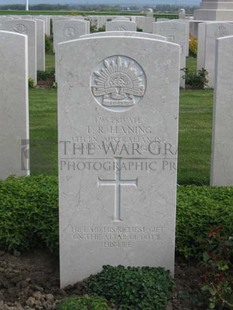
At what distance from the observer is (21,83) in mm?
6055

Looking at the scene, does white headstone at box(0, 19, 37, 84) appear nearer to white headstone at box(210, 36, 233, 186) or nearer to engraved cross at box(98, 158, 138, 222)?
white headstone at box(210, 36, 233, 186)

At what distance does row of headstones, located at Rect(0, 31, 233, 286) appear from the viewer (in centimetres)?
395

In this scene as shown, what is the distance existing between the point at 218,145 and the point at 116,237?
2.07 m

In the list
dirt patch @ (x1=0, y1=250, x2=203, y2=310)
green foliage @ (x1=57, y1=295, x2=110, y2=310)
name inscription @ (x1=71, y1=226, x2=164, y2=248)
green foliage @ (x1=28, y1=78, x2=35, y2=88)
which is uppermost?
green foliage @ (x1=28, y1=78, x2=35, y2=88)

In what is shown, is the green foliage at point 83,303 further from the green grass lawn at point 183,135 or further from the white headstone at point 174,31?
the white headstone at point 174,31

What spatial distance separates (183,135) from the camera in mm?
8250

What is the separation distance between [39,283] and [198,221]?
112cm

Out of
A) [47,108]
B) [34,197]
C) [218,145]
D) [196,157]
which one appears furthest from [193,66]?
[34,197]

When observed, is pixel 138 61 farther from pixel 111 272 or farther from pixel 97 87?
pixel 111 272

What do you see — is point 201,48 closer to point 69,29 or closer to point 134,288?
point 69,29

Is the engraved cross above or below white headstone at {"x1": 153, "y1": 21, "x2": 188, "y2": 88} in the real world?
below

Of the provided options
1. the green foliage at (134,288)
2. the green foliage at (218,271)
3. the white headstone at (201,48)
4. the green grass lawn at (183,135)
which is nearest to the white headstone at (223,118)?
the green grass lawn at (183,135)

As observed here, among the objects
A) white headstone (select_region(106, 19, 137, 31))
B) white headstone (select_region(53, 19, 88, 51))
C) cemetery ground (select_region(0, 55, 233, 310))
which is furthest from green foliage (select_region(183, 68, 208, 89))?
cemetery ground (select_region(0, 55, 233, 310))

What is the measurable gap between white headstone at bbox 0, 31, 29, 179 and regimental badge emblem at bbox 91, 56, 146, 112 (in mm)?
2182
